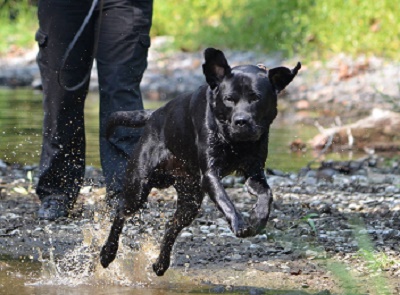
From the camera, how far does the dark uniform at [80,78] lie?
663 cm

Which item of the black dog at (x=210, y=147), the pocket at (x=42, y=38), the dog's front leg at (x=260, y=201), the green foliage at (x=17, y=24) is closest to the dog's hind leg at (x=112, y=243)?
the black dog at (x=210, y=147)

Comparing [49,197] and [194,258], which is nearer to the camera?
[194,258]

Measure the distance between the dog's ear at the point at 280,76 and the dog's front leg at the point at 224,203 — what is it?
56 centimetres

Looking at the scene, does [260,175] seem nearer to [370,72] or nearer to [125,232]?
[125,232]

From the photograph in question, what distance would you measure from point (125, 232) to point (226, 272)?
3.79ft

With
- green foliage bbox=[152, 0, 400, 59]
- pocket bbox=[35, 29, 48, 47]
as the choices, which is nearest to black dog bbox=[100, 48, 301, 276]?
pocket bbox=[35, 29, 48, 47]

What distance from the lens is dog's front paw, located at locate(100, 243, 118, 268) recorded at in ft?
18.1

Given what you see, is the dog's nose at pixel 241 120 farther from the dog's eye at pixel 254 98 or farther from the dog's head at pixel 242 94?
the dog's eye at pixel 254 98

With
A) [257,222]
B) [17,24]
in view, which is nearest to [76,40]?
[257,222]

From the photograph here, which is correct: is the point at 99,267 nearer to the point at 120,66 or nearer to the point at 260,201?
the point at 260,201

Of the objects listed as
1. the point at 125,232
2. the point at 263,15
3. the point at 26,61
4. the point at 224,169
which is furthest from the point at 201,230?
the point at 26,61

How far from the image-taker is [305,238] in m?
6.27

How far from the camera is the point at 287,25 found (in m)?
17.9

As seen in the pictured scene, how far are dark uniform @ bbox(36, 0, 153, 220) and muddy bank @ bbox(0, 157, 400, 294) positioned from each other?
280 mm
